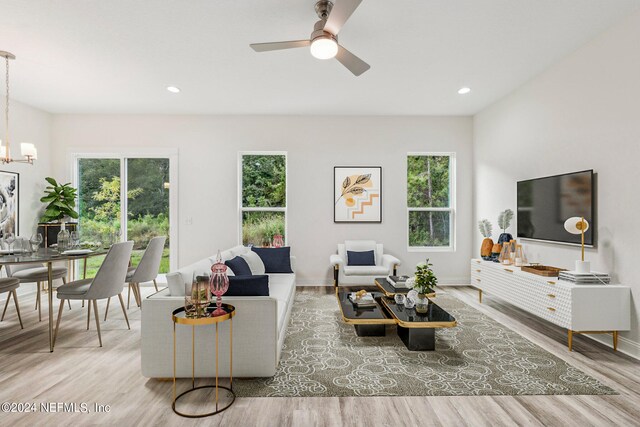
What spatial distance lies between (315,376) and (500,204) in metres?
3.85

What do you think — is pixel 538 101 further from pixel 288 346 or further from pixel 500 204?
pixel 288 346

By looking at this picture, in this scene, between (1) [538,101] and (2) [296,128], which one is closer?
(1) [538,101]

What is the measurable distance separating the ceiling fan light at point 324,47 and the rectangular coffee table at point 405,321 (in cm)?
221

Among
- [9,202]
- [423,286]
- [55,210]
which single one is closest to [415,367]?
[423,286]

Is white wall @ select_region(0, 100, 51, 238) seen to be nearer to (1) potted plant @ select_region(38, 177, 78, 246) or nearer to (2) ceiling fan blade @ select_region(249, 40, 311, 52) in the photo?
(1) potted plant @ select_region(38, 177, 78, 246)

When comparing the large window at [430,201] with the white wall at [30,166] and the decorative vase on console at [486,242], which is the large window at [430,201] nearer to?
the decorative vase on console at [486,242]

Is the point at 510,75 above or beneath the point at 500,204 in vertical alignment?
above

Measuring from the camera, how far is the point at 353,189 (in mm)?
5746

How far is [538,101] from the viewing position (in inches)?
161

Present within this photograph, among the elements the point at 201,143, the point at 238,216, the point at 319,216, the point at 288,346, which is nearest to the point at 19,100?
the point at 201,143

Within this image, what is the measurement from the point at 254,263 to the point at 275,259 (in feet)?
1.71

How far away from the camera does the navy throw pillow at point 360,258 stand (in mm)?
5340

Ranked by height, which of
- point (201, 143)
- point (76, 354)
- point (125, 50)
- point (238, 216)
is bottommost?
point (76, 354)

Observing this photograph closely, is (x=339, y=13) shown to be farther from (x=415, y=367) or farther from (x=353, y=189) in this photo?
(x=353, y=189)
